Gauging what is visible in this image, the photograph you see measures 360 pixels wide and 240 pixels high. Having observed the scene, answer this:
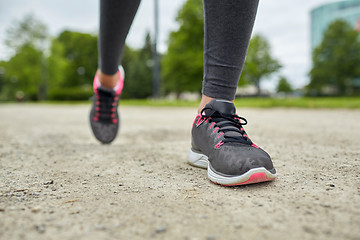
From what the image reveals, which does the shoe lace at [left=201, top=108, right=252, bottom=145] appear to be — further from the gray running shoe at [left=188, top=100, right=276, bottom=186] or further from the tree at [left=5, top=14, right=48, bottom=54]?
the tree at [left=5, top=14, right=48, bottom=54]

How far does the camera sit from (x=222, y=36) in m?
1.04

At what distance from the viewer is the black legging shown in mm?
1006

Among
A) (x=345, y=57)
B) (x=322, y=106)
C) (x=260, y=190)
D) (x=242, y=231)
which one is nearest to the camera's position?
(x=242, y=231)

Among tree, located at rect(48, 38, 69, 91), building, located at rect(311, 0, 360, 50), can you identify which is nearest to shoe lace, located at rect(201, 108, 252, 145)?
tree, located at rect(48, 38, 69, 91)

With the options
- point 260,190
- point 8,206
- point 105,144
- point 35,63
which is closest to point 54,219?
point 8,206

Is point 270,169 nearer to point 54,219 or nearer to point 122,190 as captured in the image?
point 122,190

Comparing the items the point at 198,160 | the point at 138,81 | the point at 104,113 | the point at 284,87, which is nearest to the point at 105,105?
the point at 104,113

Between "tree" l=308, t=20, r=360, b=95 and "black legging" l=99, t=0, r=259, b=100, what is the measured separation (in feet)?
77.9

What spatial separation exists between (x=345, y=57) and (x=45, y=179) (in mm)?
25252

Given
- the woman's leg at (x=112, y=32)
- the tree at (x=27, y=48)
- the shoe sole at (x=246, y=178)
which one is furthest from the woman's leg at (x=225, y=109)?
the tree at (x=27, y=48)

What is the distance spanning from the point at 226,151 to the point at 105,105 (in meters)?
1.02

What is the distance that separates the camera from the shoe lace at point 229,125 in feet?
3.28

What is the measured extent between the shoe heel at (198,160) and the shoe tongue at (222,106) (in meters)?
0.20

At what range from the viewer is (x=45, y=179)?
0.99m
